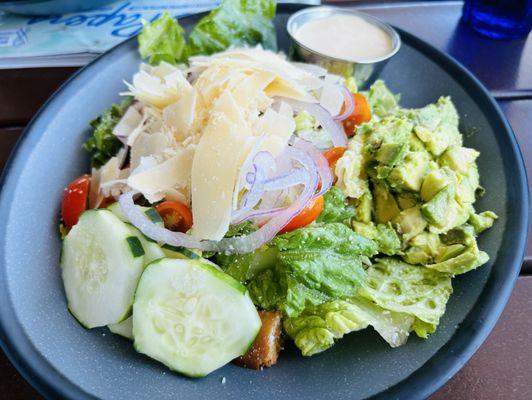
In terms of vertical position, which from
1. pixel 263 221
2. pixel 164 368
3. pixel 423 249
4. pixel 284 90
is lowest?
pixel 164 368

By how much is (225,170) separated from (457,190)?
0.77 meters

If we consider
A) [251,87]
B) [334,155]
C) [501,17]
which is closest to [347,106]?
[334,155]

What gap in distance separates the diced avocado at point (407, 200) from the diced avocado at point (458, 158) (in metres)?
0.19

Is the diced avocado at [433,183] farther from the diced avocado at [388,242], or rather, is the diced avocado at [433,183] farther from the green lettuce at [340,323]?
the green lettuce at [340,323]

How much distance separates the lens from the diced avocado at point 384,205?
1793mm

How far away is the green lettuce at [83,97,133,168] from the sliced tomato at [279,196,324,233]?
851 mm

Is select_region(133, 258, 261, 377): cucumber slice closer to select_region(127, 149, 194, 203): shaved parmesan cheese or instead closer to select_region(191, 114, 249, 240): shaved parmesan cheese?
select_region(191, 114, 249, 240): shaved parmesan cheese

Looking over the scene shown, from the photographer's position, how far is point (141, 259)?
4.99 ft

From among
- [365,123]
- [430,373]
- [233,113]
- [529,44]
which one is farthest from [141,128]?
[529,44]

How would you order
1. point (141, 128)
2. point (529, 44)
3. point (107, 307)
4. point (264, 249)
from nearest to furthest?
point (107, 307), point (264, 249), point (141, 128), point (529, 44)

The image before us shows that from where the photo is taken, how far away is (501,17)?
9.21 feet

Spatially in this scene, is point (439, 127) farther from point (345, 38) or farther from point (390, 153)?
point (345, 38)

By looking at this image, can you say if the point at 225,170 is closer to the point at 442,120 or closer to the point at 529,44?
the point at 442,120

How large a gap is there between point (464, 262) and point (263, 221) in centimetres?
62
